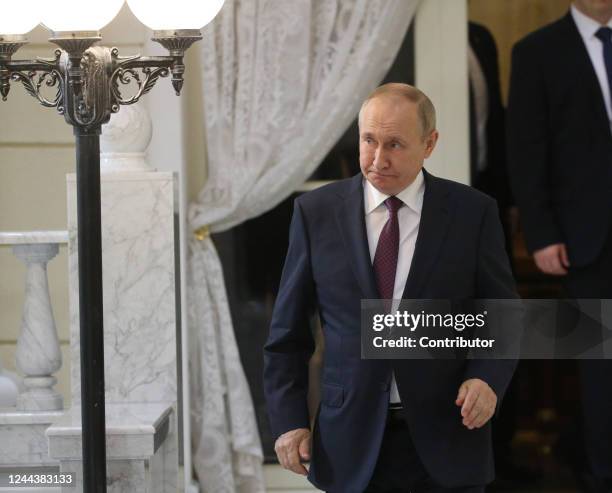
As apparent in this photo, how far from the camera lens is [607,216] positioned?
4590 millimetres

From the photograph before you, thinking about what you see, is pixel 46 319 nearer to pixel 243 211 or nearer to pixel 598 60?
pixel 243 211

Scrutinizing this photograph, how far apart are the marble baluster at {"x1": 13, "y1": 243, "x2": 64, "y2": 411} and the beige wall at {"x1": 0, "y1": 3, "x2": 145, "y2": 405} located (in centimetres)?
73

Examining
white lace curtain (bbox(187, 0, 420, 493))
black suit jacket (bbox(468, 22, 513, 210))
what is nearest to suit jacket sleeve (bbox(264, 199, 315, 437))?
white lace curtain (bbox(187, 0, 420, 493))

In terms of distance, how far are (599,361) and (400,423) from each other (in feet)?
7.31

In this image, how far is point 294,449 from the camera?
2.69 m

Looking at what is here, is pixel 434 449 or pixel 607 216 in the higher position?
pixel 607 216

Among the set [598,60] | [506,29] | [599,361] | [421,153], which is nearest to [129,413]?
[421,153]

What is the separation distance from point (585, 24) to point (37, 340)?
2.33m

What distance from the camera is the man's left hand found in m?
2.61

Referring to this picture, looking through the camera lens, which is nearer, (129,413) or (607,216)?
(129,413)

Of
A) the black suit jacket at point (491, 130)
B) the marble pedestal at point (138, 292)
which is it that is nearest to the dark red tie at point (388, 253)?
the marble pedestal at point (138, 292)

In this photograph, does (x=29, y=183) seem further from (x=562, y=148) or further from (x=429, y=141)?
(x=429, y=141)

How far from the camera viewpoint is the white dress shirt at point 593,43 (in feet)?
15.3

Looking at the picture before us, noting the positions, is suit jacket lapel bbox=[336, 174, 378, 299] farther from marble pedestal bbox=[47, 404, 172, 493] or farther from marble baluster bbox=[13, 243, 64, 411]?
marble baluster bbox=[13, 243, 64, 411]
